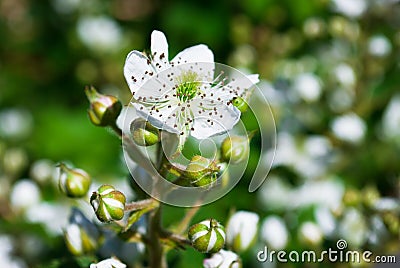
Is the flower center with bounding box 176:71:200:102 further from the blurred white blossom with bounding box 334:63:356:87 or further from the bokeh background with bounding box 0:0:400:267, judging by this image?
the blurred white blossom with bounding box 334:63:356:87

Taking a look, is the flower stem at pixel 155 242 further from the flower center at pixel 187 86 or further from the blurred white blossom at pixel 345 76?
the blurred white blossom at pixel 345 76

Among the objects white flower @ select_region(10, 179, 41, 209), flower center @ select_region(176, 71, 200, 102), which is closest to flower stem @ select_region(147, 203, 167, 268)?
flower center @ select_region(176, 71, 200, 102)

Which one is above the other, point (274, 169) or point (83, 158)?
point (274, 169)

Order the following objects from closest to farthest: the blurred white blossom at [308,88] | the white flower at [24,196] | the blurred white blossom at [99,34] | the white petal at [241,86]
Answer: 1. the white petal at [241,86]
2. the white flower at [24,196]
3. the blurred white blossom at [308,88]
4. the blurred white blossom at [99,34]

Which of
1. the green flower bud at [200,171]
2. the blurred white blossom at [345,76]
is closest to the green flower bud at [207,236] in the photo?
the green flower bud at [200,171]

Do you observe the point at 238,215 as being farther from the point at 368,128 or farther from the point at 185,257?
the point at 368,128

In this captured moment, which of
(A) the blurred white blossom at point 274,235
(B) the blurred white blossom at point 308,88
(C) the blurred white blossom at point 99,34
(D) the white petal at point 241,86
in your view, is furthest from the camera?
(C) the blurred white blossom at point 99,34

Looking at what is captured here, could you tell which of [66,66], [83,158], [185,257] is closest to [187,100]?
[185,257]
